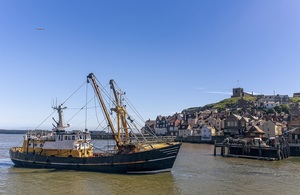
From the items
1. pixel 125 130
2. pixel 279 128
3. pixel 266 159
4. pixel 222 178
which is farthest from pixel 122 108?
pixel 279 128

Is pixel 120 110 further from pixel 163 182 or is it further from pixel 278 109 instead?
pixel 278 109

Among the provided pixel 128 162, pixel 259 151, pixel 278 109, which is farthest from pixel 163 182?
pixel 278 109

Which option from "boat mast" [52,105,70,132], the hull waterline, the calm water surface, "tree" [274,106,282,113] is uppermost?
"tree" [274,106,282,113]

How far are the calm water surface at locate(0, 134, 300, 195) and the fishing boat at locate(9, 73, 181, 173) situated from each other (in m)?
1.25

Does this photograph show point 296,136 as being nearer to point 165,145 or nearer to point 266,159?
point 266,159

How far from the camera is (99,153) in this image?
40406 millimetres

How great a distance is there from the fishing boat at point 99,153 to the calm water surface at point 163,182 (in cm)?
125

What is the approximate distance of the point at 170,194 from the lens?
2562 cm

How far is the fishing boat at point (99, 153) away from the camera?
112ft

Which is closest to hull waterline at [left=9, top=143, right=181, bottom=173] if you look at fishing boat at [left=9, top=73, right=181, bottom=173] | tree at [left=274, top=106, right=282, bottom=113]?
fishing boat at [left=9, top=73, right=181, bottom=173]

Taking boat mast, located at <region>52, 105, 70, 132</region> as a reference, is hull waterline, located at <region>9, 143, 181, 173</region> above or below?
below

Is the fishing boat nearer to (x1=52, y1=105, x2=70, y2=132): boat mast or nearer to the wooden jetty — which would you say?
(x1=52, y1=105, x2=70, y2=132): boat mast

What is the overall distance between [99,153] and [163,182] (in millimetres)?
13366

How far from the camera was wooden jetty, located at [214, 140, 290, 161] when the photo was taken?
165ft
